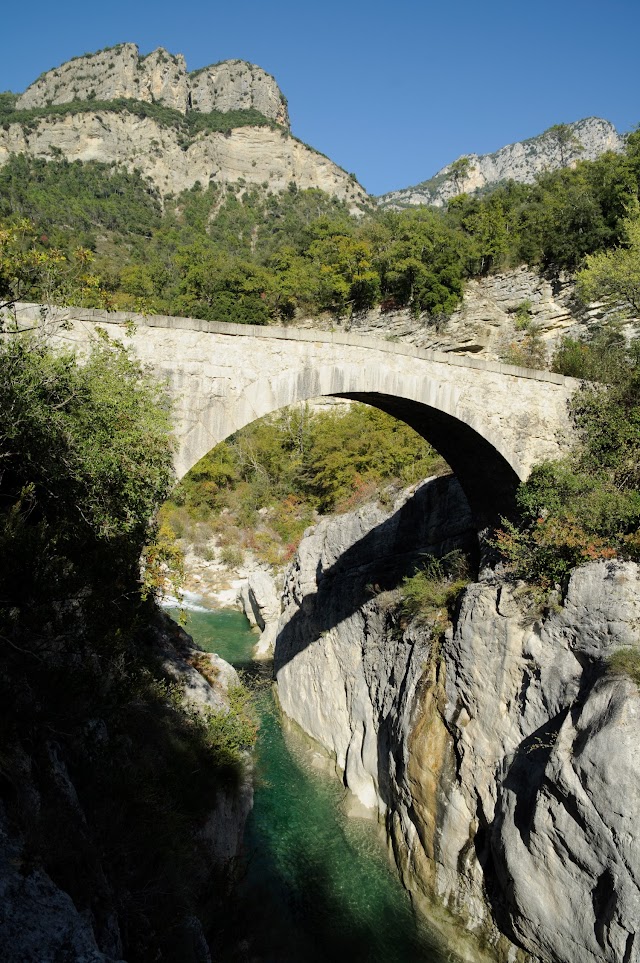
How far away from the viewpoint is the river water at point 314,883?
7.07 metres

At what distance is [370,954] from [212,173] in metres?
78.6

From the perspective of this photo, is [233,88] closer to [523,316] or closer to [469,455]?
[523,316]

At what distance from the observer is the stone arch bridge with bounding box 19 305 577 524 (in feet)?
20.3

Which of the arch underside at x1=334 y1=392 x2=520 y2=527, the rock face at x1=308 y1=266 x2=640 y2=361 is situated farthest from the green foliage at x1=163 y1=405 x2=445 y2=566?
the arch underside at x1=334 y1=392 x2=520 y2=527

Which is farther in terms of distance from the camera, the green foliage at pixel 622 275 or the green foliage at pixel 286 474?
the green foliage at pixel 286 474

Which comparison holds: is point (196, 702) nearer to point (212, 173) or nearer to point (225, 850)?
point (225, 850)

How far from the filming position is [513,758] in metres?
6.98

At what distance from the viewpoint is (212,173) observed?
2667 inches

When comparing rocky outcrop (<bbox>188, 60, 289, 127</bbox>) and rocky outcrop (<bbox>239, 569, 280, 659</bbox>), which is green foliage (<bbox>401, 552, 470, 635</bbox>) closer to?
rocky outcrop (<bbox>239, 569, 280, 659</bbox>)

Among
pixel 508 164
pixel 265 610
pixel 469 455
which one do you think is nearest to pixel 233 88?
pixel 508 164

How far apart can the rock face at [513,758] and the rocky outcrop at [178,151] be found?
71.3 m

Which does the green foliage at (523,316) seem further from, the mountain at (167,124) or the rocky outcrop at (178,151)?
the mountain at (167,124)

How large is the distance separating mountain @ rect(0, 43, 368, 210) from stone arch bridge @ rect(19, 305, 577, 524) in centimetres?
6997

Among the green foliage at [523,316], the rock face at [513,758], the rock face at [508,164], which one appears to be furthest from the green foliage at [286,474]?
the rock face at [508,164]
